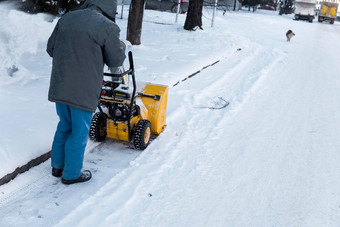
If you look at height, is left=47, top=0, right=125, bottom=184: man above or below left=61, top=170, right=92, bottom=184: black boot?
above

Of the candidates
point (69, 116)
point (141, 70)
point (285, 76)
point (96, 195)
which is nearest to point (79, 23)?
point (69, 116)

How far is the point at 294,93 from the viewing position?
770 cm

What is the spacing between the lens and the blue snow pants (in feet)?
11.5

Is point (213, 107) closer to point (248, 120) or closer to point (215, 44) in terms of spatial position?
point (248, 120)

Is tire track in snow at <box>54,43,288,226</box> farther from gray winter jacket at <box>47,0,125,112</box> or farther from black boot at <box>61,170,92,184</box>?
gray winter jacket at <box>47,0,125,112</box>

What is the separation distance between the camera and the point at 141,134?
4387 mm

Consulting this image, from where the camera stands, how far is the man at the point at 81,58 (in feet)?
10.8

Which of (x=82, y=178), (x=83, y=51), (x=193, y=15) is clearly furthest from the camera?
(x=193, y=15)

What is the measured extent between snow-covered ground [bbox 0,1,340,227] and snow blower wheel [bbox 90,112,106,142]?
0.10 meters

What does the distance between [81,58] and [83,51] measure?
2.6 inches

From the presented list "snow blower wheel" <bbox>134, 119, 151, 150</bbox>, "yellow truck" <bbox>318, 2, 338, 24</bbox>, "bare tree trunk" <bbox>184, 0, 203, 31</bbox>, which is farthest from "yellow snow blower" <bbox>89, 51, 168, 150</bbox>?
"yellow truck" <bbox>318, 2, 338, 24</bbox>

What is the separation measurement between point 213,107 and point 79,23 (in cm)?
354

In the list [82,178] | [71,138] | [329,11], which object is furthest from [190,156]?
[329,11]

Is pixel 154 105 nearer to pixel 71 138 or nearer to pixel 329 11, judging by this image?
pixel 71 138
